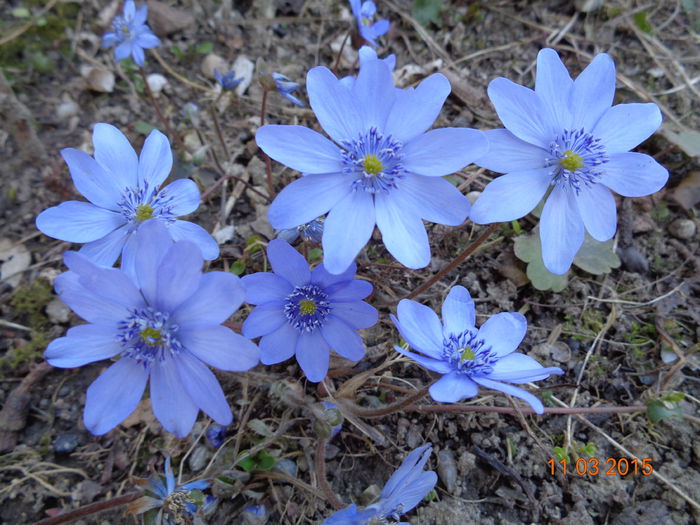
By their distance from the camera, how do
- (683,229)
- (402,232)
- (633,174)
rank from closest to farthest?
(402,232) → (633,174) → (683,229)

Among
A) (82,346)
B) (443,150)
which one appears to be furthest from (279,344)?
(443,150)

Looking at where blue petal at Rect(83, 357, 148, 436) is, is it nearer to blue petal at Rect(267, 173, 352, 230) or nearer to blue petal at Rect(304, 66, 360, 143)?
blue petal at Rect(267, 173, 352, 230)

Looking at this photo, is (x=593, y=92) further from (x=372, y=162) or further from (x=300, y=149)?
(x=300, y=149)

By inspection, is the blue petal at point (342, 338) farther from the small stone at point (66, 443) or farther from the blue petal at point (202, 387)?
the small stone at point (66, 443)

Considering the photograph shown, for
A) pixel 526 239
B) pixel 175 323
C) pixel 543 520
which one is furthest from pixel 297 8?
pixel 543 520

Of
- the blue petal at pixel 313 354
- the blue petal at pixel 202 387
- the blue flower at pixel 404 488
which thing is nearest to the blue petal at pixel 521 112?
the blue petal at pixel 313 354

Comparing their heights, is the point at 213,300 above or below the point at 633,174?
below

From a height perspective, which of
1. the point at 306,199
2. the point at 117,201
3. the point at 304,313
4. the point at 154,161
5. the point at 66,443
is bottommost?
the point at 66,443
